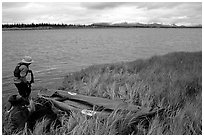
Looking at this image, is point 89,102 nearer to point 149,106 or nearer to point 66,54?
point 149,106

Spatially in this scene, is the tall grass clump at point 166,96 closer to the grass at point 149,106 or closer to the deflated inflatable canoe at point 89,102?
the grass at point 149,106

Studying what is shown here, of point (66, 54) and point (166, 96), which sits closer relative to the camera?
point (166, 96)

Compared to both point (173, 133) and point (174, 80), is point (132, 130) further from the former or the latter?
point (174, 80)

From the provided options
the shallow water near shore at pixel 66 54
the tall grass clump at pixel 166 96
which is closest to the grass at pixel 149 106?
the tall grass clump at pixel 166 96

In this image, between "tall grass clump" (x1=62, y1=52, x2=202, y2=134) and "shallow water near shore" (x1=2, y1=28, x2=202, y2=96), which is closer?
"tall grass clump" (x1=62, y1=52, x2=202, y2=134)

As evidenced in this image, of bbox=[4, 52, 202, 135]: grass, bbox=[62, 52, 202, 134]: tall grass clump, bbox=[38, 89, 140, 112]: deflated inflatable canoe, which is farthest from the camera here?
bbox=[38, 89, 140, 112]: deflated inflatable canoe

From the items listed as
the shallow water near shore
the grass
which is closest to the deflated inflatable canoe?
the grass

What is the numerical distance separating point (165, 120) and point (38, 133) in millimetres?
2473

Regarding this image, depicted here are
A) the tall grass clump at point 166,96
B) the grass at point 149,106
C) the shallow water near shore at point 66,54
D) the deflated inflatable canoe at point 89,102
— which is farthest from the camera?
the shallow water near shore at point 66,54

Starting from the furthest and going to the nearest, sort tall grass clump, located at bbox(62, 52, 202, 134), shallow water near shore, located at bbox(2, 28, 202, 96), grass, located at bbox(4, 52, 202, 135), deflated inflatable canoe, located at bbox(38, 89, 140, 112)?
shallow water near shore, located at bbox(2, 28, 202, 96), deflated inflatable canoe, located at bbox(38, 89, 140, 112), tall grass clump, located at bbox(62, 52, 202, 134), grass, located at bbox(4, 52, 202, 135)

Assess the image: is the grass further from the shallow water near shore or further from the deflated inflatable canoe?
the shallow water near shore

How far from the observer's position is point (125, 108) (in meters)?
4.88

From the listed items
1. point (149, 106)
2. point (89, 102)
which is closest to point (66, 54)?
point (89, 102)

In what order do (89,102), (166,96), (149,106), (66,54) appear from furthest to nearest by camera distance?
1. (66,54)
2. (166,96)
3. (89,102)
4. (149,106)
